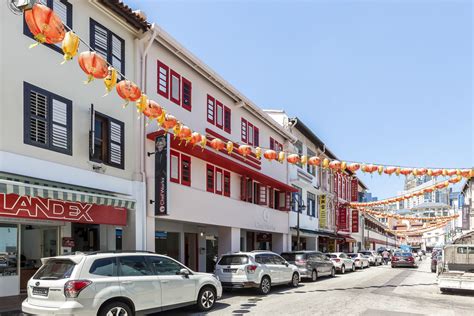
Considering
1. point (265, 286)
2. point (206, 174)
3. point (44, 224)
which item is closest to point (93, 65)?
point (44, 224)

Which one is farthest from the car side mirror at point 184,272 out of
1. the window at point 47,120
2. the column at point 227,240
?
the column at point 227,240

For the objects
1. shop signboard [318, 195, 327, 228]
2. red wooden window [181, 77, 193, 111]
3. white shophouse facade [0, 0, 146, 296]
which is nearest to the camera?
white shophouse facade [0, 0, 146, 296]

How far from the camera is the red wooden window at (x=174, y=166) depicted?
59.7 ft

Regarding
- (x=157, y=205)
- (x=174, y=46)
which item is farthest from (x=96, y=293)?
(x=174, y=46)

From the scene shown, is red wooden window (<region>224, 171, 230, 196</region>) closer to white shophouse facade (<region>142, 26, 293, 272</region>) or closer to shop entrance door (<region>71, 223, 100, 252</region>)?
white shophouse facade (<region>142, 26, 293, 272</region>)

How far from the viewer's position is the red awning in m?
18.2

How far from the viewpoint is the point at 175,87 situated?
18.9 meters

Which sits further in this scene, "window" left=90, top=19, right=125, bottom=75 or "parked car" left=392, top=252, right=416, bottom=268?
"parked car" left=392, top=252, right=416, bottom=268

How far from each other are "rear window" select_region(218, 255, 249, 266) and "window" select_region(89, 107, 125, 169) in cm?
509

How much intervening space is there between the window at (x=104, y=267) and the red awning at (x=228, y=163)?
7.31 meters

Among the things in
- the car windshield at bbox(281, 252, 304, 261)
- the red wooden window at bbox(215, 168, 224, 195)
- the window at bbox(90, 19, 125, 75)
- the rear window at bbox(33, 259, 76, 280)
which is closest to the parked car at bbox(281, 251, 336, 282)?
the car windshield at bbox(281, 252, 304, 261)

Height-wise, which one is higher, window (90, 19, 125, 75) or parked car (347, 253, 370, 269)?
window (90, 19, 125, 75)

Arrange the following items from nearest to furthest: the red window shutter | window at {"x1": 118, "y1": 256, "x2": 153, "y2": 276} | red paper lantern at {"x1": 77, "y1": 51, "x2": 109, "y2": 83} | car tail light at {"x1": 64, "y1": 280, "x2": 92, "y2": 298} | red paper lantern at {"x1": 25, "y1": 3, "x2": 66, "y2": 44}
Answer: red paper lantern at {"x1": 25, "y1": 3, "x2": 66, "y2": 44} < red paper lantern at {"x1": 77, "y1": 51, "x2": 109, "y2": 83} < car tail light at {"x1": 64, "y1": 280, "x2": 92, "y2": 298} < window at {"x1": 118, "y1": 256, "x2": 153, "y2": 276} < the red window shutter

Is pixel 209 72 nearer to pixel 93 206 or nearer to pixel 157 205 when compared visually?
pixel 157 205
